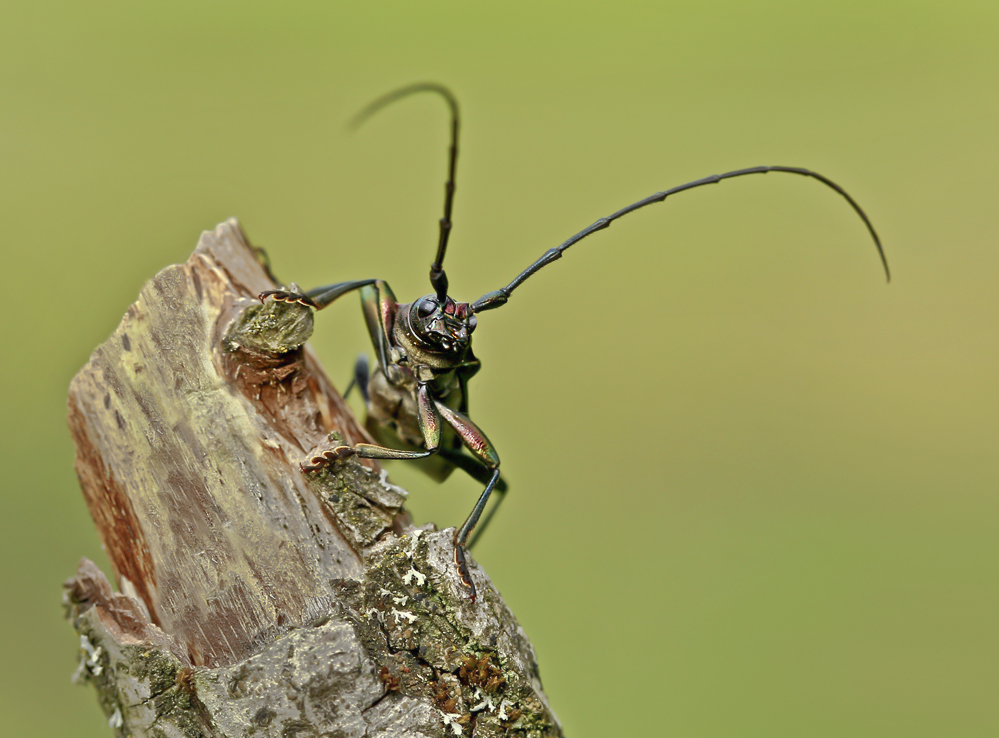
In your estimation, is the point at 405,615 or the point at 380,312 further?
the point at 380,312

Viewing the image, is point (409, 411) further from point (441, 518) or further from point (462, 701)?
point (462, 701)

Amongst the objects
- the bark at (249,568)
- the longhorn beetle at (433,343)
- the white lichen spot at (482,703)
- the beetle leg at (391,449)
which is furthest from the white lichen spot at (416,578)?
the beetle leg at (391,449)

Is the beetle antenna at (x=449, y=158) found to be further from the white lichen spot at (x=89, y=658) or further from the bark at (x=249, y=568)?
the white lichen spot at (x=89, y=658)

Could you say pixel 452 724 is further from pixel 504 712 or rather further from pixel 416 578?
pixel 416 578

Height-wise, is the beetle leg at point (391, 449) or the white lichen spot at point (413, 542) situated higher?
the beetle leg at point (391, 449)

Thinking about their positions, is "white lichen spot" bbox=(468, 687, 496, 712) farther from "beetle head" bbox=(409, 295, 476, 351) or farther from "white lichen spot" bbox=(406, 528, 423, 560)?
"beetle head" bbox=(409, 295, 476, 351)

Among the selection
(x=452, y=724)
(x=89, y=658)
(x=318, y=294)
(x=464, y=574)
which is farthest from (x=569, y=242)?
(x=89, y=658)

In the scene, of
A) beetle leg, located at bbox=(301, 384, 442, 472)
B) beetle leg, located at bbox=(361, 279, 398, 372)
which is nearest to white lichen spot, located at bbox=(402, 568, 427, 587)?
beetle leg, located at bbox=(301, 384, 442, 472)
